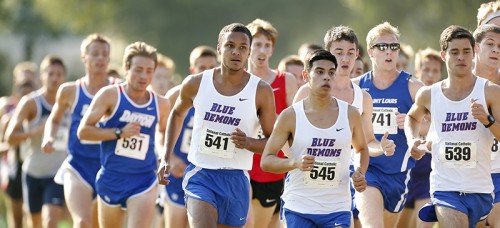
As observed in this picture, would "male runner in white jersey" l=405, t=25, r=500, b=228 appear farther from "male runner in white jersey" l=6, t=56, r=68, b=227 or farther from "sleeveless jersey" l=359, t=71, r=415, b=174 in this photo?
"male runner in white jersey" l=6, t=56, r=68, b=227

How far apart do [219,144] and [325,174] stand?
1.10 m

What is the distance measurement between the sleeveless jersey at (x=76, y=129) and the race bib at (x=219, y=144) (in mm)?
2909

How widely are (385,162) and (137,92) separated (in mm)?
2583

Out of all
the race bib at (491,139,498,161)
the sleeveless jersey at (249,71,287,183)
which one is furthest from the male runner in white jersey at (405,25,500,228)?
the sleeveless jersey at (249,71,287,183)

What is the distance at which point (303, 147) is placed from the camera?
31.4ft

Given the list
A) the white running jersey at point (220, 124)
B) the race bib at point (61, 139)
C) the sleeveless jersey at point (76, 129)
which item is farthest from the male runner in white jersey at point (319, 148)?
the race bib at point (61, 139)

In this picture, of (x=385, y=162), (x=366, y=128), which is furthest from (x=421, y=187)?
(x=366, y=128)

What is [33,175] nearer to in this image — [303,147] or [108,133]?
[108,133]

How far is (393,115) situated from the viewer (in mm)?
11555

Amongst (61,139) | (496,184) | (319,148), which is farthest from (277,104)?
(61,139)

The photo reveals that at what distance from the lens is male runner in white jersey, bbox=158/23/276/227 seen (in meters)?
10.2

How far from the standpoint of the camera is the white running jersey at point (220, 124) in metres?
10.3

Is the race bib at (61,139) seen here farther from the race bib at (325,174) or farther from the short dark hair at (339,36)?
the race bib at (325,174)

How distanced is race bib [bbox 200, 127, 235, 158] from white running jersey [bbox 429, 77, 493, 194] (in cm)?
172
